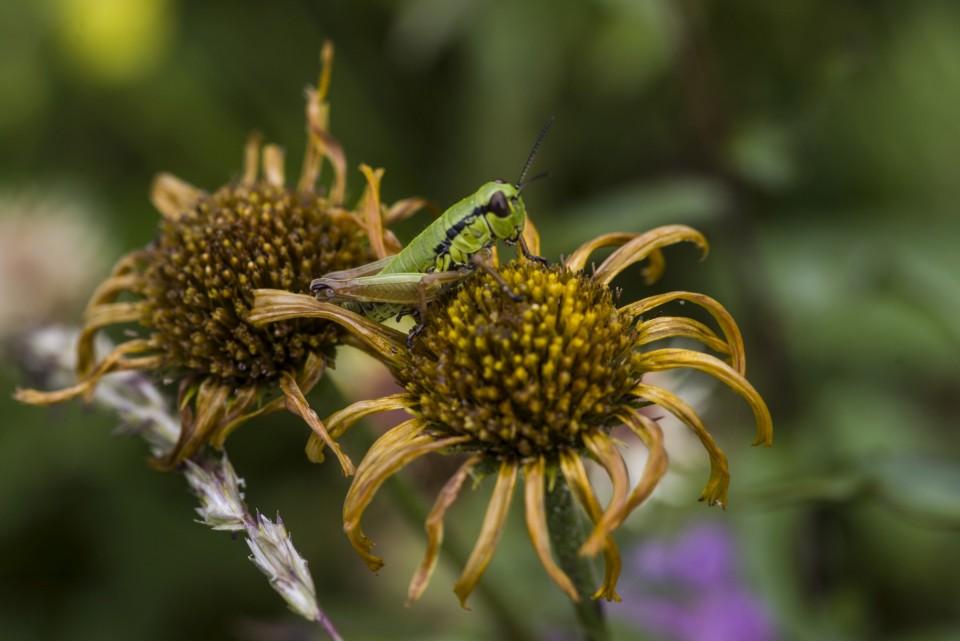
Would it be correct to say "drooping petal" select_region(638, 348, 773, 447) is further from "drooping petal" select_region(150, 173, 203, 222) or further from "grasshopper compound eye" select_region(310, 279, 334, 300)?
"drooping petal" select_region(150, 173, 203, 222)

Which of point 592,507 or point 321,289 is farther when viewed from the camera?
point 321,289

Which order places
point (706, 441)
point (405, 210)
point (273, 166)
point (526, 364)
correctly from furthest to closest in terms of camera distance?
point (273, 166) < point (405, 210) < point (526, 364) < point (706, 441)

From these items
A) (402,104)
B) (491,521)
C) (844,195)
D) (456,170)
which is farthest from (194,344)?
(844,195)

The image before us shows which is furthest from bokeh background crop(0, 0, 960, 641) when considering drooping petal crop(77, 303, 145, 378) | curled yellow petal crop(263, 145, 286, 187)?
curled yellow petal crop(263, 145, 286, 187)

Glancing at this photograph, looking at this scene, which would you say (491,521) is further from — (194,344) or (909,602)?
(909,602)

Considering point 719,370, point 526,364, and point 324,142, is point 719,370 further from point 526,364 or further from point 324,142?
point 324,142

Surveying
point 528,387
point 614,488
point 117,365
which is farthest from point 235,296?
point 614,488

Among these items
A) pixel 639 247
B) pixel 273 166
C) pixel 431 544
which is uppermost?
pixel 639 247
